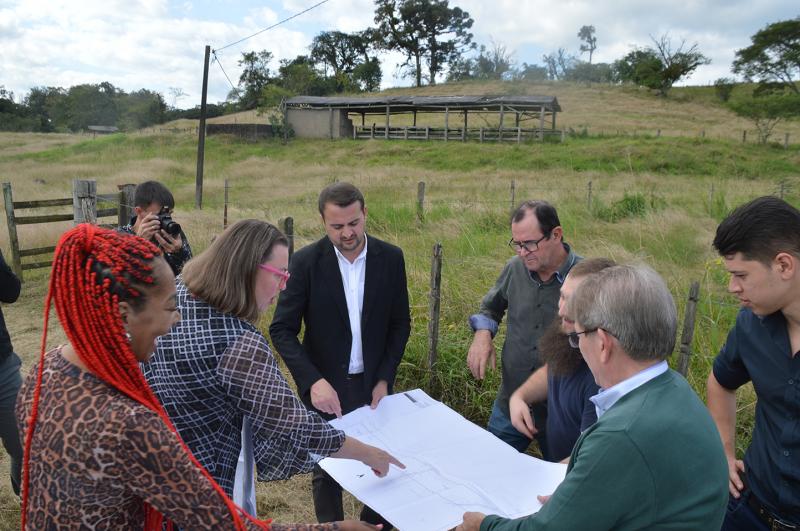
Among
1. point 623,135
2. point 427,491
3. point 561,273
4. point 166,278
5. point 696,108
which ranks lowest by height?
point 427,491

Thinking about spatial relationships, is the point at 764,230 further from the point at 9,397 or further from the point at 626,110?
the point at 626,110

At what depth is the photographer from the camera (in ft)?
11.7

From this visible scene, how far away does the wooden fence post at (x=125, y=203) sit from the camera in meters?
7.57

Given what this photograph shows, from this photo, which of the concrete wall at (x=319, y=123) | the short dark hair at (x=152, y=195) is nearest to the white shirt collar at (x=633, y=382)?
the short dark hair at (x=152, y=195)

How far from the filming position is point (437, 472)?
2.06 meters

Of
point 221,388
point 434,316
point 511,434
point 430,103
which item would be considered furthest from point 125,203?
point 430,103

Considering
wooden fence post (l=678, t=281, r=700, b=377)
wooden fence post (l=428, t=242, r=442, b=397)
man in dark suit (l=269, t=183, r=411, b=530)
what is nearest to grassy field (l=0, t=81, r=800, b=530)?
wooden fence post (l=428, t=242, r=442, b=397)

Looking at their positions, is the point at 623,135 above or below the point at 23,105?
below

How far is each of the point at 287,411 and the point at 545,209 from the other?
1.67m

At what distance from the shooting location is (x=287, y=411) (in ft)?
5.75

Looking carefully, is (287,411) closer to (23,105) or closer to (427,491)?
(427,491)

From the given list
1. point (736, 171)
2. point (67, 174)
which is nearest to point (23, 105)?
point (67, 174)

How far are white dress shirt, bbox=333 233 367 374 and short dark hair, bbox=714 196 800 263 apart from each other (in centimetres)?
170

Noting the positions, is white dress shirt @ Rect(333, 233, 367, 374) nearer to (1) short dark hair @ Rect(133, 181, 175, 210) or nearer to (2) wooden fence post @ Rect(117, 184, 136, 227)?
(1) short dark hair @ Rect(133, 181, 175, 210)
